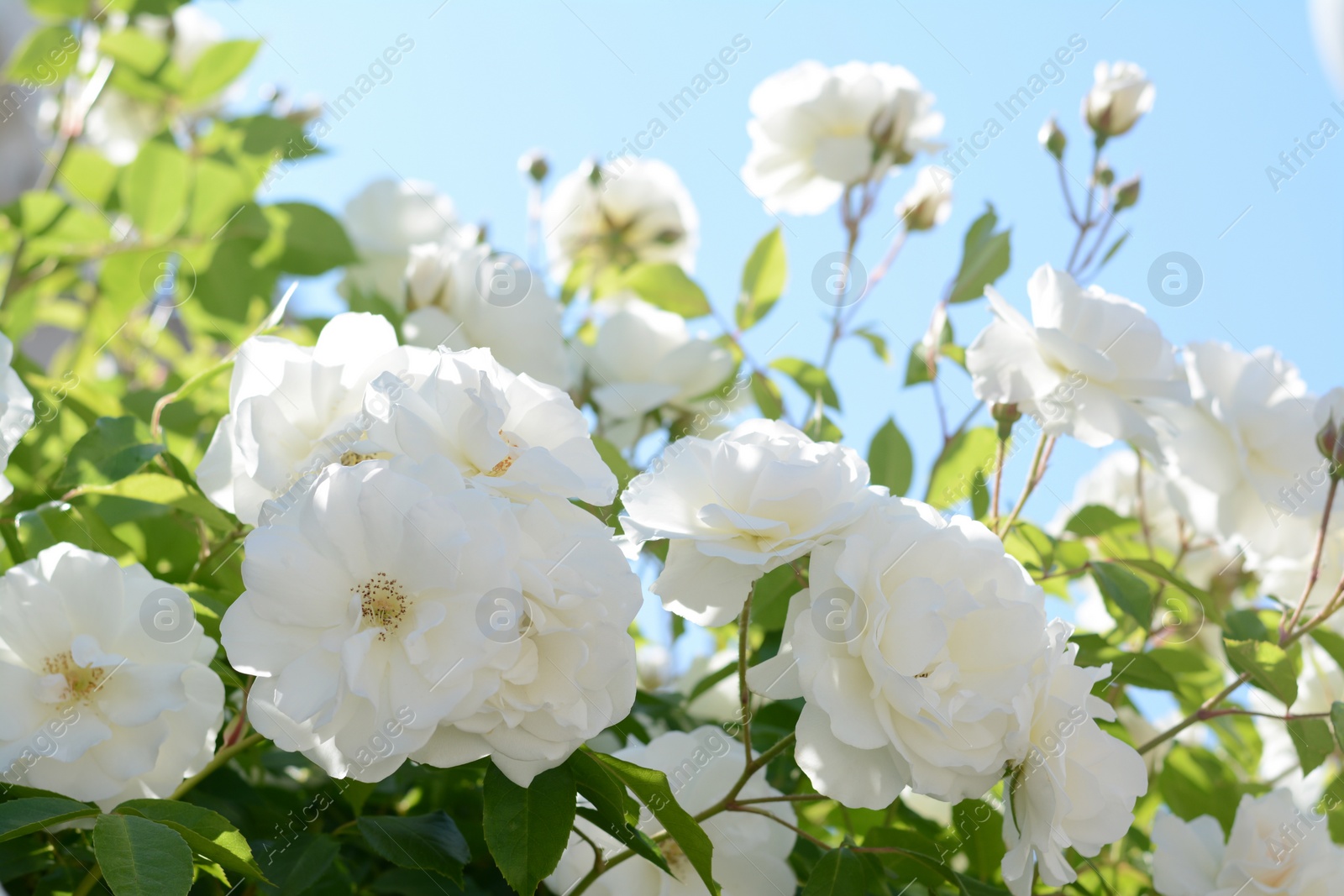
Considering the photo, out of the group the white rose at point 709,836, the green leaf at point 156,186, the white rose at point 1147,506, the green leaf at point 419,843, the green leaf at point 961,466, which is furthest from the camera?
the white rose at point 1147,506

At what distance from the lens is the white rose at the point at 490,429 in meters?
0.49

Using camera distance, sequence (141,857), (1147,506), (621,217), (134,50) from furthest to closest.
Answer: (621,217)
(1147,506)
(134,50)
(141,857)

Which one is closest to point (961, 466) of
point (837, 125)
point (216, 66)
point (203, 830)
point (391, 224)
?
point (837, 125)

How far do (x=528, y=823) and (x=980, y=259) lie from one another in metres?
0.66

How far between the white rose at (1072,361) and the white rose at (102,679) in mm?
535

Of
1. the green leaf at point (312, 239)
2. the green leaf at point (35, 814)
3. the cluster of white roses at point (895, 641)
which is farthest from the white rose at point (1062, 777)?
the green leaf at point (312, 239)

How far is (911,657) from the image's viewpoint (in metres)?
0.50

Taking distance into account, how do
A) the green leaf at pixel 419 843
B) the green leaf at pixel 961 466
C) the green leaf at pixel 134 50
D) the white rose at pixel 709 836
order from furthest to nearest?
the green leaf at pixel 134 50, the green leaf at pixel 961 466, the white rose at pixel 709 836, the green leaf at pixel 419 843

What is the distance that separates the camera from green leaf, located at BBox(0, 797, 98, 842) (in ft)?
1.46

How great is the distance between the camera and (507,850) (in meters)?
0.48

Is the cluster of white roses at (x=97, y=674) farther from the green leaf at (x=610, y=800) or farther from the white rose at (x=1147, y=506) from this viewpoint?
the white rose at (x=1147, y=506)

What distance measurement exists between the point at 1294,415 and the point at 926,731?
0.64 m

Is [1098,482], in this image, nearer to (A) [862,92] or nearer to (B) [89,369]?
→ (A) [862,92]

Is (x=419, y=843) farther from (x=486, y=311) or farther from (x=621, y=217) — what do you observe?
(x=621, y=217)
